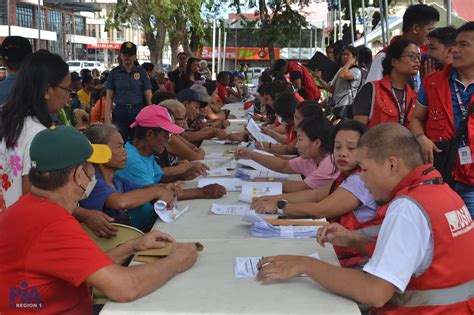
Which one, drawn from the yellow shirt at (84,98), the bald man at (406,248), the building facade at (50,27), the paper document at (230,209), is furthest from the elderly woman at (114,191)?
the building facade at (50,27)

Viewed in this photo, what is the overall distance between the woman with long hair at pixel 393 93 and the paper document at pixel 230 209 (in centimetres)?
124

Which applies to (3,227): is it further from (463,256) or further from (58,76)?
(463,256)

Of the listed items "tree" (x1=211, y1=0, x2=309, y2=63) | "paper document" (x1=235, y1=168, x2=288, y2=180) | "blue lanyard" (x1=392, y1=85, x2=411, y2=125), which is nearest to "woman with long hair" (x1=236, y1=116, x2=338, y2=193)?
"paper document" (x1=235, y1=168, x2=288, y2=180)

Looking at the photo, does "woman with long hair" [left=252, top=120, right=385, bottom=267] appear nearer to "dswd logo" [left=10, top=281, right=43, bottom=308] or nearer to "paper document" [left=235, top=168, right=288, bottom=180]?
"paper document" [left=235, top=168, right=288, bottom=180]

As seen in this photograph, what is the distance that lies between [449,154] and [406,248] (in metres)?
1.49

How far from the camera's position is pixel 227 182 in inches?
142

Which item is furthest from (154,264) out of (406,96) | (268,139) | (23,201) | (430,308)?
(268,139)

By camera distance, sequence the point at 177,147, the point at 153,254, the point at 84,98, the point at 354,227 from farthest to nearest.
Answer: the point at 84,98 → the point at 177,147 → the point at 354,227 → the point at 153,254

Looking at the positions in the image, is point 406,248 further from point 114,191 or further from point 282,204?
point 114,191

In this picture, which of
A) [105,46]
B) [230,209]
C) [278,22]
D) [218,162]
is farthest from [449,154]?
→ [105,46]

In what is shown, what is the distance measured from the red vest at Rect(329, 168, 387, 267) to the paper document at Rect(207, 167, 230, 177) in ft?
4.26

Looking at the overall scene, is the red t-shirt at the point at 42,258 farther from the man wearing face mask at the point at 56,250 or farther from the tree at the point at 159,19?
the tree at the point at 159,19

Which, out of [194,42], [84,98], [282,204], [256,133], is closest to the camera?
[282,204]

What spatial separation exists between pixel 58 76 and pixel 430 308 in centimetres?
186
